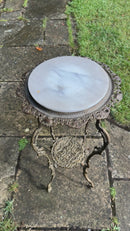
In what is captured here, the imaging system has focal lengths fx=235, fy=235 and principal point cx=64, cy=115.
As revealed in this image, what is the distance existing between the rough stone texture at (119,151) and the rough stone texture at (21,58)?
1720mm

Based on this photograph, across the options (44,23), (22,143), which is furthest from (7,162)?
(44,23)

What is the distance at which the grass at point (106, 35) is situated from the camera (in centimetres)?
371

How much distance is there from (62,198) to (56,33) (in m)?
3.32

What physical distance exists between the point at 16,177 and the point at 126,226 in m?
1.29

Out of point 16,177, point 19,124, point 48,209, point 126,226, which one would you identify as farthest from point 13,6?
point 126,226

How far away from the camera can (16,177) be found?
8.87 feet

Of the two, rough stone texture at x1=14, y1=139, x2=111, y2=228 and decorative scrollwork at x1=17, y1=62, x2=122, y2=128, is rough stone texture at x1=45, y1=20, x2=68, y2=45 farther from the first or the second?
decorative scrollwork at x1=17, y1=62, x2=122, y2=128

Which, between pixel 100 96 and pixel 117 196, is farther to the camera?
pixel 117 196

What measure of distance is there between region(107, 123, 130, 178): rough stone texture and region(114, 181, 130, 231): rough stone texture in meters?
0.11

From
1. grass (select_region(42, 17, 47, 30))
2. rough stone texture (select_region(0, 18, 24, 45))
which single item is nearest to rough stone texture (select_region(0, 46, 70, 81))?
rough stone texture (select_region(0, 18, 24, 45))

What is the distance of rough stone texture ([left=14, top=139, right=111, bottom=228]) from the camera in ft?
7.84

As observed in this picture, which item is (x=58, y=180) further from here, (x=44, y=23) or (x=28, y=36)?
(x=44, y=23)

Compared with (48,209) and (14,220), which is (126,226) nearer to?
(48,209)

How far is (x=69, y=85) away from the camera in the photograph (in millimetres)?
1975
